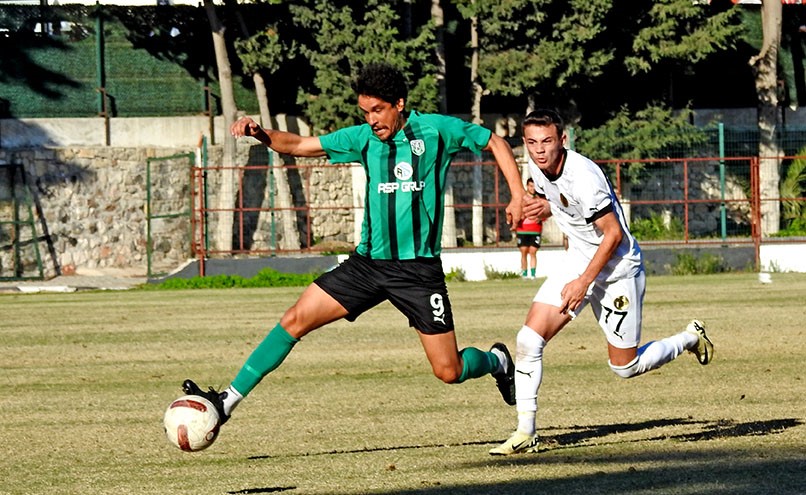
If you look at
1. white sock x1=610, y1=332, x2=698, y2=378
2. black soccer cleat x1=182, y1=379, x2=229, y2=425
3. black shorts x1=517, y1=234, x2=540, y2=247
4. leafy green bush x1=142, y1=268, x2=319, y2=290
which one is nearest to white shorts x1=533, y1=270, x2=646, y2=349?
white sock x1=610, y1=332, x2=698, y2=378

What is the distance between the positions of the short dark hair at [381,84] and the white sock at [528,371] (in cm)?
159

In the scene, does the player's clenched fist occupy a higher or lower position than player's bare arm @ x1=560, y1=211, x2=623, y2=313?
higher

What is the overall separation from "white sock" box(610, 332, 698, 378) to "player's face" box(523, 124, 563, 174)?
4.74 ft

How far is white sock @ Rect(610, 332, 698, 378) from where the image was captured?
30.9 feet

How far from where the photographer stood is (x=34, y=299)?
27.8m

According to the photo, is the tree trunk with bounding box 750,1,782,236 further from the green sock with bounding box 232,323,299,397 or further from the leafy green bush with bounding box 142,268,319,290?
the green sock with bounding box 232,323,299,397

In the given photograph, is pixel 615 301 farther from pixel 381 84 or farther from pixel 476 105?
pixel 476 105

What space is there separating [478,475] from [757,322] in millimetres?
10299

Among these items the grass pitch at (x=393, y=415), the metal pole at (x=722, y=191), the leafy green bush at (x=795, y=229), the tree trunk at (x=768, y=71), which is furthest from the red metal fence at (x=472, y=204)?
the grass pitch at (x=393, y=415)

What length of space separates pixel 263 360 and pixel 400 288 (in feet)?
3.09

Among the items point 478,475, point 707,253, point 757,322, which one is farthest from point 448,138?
point 707,253

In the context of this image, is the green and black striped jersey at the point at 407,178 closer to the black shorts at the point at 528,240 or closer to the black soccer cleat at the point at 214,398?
the black soccer cleat at the point at 214,398

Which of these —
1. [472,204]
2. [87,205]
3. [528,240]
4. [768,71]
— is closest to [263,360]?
[528,240]

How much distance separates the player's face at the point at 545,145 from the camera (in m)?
8.66
